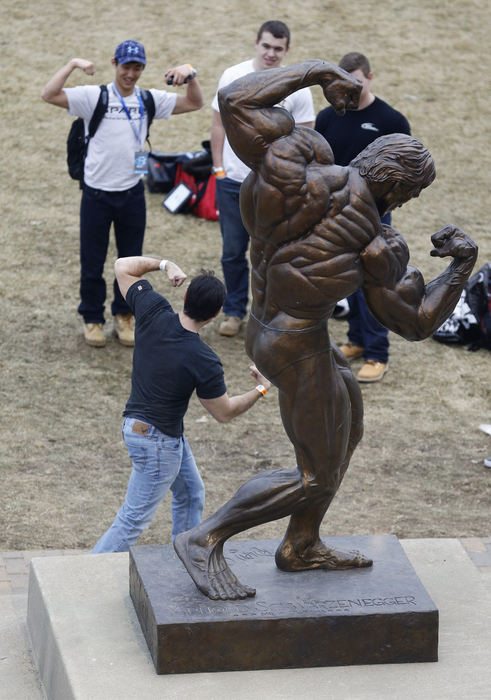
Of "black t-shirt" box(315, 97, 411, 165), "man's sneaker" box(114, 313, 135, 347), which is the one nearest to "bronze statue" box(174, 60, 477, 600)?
"black t-shirt" box(315, 97, 411, 165)

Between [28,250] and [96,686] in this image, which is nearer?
[96,686]

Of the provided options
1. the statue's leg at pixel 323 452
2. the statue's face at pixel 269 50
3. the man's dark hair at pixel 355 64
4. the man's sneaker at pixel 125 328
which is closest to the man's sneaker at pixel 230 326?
the man's sneaker at pixel 125 328

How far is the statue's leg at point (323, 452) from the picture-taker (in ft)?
16.9

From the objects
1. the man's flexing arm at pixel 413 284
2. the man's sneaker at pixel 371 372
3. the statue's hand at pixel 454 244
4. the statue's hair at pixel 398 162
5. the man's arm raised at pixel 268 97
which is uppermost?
the man's arm raised at pixel 268 97

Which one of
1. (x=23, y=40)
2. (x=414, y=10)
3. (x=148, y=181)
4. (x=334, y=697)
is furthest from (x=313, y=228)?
(x=414, y=10)

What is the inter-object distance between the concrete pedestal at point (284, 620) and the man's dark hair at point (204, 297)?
1.26 m

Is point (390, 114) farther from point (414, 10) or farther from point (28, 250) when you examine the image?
point (414, 10)

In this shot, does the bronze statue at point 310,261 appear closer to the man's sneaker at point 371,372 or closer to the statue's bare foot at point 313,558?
the statue's bare foot at point 313,558

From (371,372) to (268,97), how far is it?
4.88 metres

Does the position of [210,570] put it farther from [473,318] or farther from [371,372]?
[473,318]

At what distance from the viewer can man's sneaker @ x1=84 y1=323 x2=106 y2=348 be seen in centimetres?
969

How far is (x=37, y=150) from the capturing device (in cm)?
1396

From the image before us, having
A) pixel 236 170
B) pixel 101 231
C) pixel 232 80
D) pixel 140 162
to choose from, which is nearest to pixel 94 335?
pixel 101 231

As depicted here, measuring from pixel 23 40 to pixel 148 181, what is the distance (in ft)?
14.1
